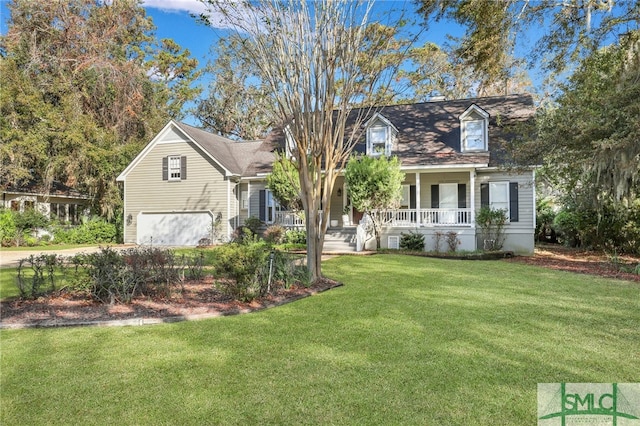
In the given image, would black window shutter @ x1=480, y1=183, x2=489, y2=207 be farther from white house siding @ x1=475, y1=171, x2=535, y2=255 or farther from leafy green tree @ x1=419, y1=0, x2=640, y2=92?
leafy green tree @ x1=419, y1=0, x2=640, y2=92

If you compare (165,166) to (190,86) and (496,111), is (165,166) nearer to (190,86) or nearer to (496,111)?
(190,86)

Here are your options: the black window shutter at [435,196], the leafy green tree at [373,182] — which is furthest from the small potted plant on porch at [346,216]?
the black window shutter at [435,196]

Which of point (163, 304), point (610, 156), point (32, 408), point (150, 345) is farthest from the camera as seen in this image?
point (610, 156)

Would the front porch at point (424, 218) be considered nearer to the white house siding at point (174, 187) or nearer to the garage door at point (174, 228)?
the white house siding at point (174, 187)

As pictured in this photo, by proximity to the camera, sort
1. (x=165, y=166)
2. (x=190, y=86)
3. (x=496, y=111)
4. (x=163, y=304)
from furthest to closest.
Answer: (x=190, y=86) < (x=165, y=166) < (x=496, y=111) < (x=163, y=304)

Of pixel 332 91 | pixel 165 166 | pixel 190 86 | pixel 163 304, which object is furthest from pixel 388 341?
pixel 190 86

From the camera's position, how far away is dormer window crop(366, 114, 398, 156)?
18547 millimetres

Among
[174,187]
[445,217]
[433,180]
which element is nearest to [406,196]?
[433,180]

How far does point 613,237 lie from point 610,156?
745 cm

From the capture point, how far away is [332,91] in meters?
8.30

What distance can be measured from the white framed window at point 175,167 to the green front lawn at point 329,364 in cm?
1613

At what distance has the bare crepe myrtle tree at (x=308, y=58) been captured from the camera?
811 centimetres

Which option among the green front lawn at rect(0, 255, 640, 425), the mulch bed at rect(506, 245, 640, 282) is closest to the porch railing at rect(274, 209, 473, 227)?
the mulch bed at rect(506, 245, 640, 282)

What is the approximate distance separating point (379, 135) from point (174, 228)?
11.7 m
